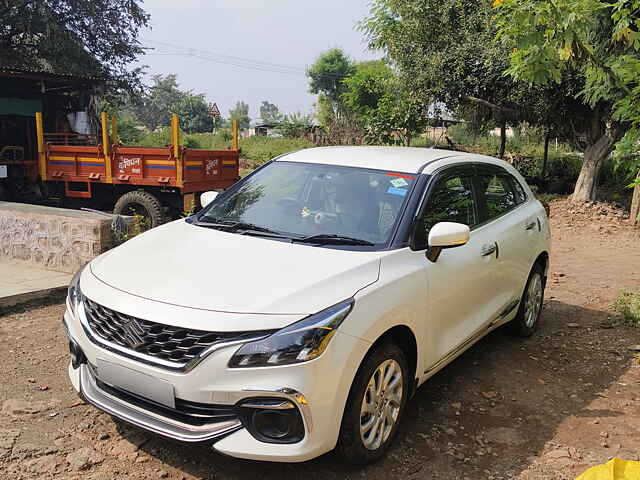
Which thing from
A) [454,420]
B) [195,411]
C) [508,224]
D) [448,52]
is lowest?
[454,420]

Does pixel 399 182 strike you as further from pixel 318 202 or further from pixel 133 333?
pixel 133 333

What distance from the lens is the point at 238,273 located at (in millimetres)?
2883

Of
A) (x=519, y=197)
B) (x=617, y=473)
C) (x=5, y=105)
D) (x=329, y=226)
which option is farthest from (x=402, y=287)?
(x=5, y=105)

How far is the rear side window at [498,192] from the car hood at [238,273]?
1571 mm

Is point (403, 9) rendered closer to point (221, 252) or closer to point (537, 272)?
point (537, 272)

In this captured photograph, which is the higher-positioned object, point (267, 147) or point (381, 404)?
point (267, 147)

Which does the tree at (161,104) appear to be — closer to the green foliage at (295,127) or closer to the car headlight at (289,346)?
the green foliage at (295,127)

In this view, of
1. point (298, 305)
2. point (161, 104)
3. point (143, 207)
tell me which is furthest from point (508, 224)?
point (161, 104)

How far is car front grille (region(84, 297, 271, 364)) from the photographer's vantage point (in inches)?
98.5

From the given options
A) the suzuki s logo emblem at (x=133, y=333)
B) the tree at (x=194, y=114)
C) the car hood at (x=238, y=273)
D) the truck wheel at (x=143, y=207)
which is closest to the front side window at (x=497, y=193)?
the car hood at (x=238, y=273)

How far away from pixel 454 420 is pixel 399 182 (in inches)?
60.1

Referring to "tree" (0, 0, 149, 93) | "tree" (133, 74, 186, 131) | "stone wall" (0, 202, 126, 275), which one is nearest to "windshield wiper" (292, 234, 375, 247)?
"stone wall" (0, 202, 126, 275)

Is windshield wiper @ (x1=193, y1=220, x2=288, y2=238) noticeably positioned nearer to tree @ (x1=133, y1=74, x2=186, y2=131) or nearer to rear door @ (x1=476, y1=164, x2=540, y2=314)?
rear door @ (x1=476, y1=164, x2=540, y2=314)

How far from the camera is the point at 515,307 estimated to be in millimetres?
4715
